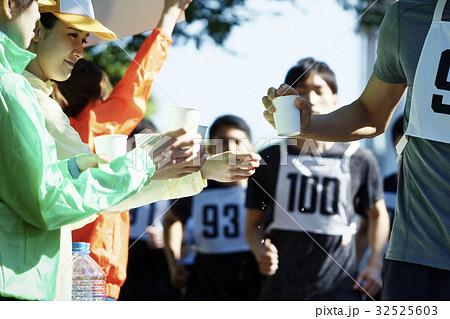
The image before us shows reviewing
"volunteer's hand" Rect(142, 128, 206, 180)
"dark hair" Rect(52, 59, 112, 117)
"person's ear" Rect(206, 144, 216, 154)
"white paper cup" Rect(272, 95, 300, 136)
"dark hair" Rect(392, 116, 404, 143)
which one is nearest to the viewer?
"volunteer's hand" Rect(142, 128, 206, 180)

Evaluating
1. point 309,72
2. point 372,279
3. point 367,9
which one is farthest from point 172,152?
point 372,279

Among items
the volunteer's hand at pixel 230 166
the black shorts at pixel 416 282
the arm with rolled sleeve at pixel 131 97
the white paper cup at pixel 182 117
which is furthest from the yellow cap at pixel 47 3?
the black shorts at pixel 416 282

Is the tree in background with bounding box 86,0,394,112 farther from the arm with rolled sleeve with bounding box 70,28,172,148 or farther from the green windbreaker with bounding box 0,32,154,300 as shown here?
the green windbreaker with bounding box 0,32,154,300

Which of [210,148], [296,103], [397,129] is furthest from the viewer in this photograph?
[397,129]

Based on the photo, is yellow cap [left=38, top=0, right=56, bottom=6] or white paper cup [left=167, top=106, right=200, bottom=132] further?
yellow cap [left=38, top=0, right=56, bottom=6]

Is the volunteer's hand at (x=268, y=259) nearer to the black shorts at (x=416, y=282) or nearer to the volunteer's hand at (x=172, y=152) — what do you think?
the black shorts at (x=416, y=282)

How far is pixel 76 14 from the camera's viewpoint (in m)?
2.56

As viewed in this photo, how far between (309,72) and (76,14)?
4.58ft

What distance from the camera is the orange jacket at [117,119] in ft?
9.45

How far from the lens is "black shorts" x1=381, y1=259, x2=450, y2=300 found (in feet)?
7.30

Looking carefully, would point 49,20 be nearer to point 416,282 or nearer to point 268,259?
point 416,282

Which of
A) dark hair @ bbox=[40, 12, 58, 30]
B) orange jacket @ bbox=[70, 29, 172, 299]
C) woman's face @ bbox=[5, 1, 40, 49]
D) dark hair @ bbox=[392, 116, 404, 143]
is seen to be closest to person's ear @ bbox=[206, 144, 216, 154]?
orange jacket @ bbox=[70, 29, 172, 299]
